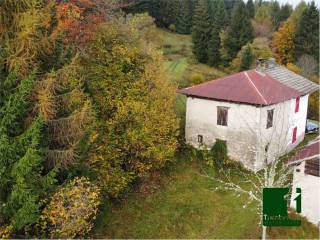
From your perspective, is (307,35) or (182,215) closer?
(182,215)

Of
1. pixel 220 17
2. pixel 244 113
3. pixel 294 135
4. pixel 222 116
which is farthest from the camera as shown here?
pixel 220 17

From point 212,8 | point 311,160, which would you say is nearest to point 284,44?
point 212,8

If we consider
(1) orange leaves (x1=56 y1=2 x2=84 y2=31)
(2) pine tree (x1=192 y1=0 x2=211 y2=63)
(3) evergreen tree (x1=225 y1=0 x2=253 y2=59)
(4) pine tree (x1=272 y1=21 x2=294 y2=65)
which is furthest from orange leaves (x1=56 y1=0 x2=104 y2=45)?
(4) pine tree (x1=272 y1=21 x2=294 y2=65)

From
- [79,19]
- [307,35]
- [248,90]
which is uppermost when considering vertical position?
[79,19]

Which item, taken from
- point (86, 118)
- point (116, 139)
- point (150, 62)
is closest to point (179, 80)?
point (150, 62)

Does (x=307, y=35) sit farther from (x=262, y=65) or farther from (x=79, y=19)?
(x=79, y=19)

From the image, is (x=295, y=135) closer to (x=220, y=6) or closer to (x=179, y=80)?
(x=179, y=80)

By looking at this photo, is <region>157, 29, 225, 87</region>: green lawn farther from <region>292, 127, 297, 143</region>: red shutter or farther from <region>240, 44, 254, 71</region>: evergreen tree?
<region>292, 127, 297, 143</region>: red shutter

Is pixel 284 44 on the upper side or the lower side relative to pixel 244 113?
upper
